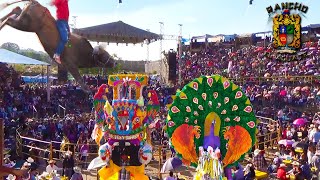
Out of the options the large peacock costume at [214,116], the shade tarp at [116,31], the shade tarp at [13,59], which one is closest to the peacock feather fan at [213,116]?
the large peacock costume at [214,116]

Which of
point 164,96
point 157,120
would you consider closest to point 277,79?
point 164,96

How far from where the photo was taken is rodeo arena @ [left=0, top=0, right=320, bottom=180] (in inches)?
337

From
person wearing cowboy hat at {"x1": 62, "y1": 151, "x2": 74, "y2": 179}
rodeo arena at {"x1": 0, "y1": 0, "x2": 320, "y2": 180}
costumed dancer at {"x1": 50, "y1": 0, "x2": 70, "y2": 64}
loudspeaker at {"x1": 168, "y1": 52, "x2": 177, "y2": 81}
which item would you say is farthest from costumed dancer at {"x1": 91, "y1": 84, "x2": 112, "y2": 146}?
loudspeaker at {"x1": 168, "y1": 52, "x2": 177, "y2": 81}

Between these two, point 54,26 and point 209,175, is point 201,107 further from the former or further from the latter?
point 54,26

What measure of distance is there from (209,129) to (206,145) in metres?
0.31

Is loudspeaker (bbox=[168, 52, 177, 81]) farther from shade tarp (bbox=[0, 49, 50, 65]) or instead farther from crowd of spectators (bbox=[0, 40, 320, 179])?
shade tarp (bbox=[0, 49, 50, 65])

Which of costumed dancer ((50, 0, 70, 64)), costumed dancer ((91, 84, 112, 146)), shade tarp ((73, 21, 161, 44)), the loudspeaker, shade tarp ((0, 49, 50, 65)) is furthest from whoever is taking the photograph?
the loudspeaker

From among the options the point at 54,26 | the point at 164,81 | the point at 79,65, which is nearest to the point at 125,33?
the point at 164,81

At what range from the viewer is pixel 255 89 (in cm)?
2330

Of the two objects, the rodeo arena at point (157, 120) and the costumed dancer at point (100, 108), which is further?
the costumed dancer at point (100, 108)

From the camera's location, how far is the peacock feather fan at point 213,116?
28.0ft

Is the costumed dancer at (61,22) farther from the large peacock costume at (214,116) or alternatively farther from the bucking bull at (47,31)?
the large peacock costume at (214,116)

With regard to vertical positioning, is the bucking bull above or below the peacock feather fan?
above

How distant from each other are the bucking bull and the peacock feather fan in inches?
218
